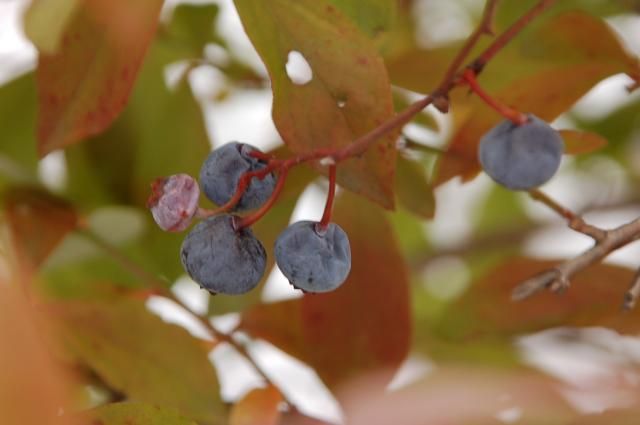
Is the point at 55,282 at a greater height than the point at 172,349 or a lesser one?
greater

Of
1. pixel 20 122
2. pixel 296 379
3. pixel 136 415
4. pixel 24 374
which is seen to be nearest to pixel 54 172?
pixel 20 122

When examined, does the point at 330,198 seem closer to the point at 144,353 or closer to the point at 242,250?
the point at 242,250

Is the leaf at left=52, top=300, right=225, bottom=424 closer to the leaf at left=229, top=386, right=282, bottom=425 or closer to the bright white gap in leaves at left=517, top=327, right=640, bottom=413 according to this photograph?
the leaf at left=229, top=386, right=282, bottom=425

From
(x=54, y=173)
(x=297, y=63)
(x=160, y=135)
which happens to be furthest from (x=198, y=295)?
(x=297, y=63)

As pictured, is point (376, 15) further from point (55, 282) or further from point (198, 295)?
point (198, 295)

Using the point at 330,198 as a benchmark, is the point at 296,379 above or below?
above

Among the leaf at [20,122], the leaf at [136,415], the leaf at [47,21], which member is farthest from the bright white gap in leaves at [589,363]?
the leaf at [20,122]

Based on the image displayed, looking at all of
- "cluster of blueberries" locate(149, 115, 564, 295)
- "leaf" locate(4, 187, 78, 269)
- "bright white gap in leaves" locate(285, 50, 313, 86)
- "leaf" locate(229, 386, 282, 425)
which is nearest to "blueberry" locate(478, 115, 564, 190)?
"cluster of blueberries" locate(149, 115, 564, 295)
